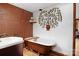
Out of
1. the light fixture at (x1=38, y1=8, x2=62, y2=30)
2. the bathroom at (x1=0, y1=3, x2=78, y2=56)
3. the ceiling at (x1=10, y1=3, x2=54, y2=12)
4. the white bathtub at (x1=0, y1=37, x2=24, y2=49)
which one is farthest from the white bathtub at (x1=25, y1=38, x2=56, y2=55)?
the ceiling at (x1=10, y1=3, x2=54, y2=12)

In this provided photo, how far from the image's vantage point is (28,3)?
1216 millimetres

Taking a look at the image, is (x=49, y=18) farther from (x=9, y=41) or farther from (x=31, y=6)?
(x=9, y=41)

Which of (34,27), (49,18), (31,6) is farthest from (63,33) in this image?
(31,6)

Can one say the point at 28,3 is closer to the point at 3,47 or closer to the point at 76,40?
the point at 3,47

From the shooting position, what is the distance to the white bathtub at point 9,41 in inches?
42.2

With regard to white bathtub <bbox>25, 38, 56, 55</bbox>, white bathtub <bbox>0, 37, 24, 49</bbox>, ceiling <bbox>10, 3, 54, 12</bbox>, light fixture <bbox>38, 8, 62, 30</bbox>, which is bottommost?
white bathtub <bbox>25, 38, 56, 55</bbox>

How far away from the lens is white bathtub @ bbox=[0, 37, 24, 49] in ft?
3.52

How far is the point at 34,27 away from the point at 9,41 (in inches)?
16.4

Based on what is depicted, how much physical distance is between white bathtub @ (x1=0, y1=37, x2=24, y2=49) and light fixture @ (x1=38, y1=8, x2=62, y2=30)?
0.44 metres

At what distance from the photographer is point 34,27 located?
1.39 m

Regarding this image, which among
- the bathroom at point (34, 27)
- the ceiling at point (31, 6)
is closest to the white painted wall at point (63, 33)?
the bathroom at point (34, 27)

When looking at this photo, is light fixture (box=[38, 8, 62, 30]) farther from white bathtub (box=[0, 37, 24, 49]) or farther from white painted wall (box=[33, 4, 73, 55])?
white bathtub (box=[0, 37, 24, 49])

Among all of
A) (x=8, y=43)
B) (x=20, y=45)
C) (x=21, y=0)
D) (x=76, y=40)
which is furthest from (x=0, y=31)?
(x=76, y=40)

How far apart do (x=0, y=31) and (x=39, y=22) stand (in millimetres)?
582
